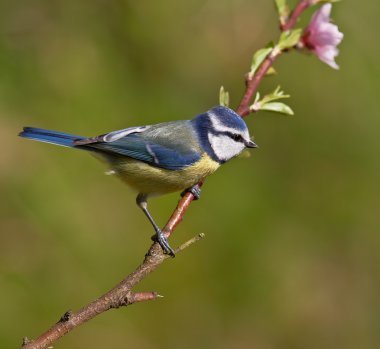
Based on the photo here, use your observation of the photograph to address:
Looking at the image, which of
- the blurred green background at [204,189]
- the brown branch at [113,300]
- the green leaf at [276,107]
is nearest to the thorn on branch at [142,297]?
the brown branch at [113,300]

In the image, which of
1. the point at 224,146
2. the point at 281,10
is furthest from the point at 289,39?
the point at 224,146

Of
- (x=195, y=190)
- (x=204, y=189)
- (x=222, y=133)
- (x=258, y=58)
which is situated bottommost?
(x=204, y=189)

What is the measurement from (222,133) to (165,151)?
0.30 meters

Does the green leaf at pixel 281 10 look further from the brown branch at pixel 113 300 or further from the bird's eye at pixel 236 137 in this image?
the brown branch at pixel 113 300

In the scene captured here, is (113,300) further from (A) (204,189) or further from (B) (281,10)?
(A) (204,189)

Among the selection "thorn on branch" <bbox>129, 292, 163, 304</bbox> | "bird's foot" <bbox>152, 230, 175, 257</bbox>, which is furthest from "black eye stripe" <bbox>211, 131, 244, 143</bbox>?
"thorn on branch" <bbox>129, 292, 163, 304</bbox>

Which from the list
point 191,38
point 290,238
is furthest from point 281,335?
point 191,38

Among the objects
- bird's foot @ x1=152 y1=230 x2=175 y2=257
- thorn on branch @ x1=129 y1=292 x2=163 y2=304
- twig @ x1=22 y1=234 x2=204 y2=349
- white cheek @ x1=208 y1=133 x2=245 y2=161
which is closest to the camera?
twig @ x1=22 y1=234 x2=204 y2=349

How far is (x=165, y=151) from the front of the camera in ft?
10.8

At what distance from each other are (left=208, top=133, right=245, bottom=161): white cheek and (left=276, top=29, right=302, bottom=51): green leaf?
0.57 m

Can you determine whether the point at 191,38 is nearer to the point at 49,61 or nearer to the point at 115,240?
the point at 49,61

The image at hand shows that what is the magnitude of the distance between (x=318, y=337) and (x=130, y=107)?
2.07 metres

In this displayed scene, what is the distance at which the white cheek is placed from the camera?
3186mm

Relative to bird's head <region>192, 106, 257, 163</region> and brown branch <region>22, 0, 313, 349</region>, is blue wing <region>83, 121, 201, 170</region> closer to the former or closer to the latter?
bird's head <region>192, 106, 257, 163</region>
